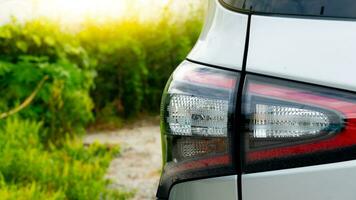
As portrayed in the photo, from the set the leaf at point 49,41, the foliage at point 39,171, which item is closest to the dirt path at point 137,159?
the foliage at point 39,171

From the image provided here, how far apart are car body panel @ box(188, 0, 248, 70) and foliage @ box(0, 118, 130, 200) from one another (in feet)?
6.52

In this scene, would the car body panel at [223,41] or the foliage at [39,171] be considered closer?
the car body panel at [223,41]

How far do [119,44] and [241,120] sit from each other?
190 inches

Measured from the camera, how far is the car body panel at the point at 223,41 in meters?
1.86

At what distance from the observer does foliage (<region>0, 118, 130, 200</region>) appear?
4.03 m

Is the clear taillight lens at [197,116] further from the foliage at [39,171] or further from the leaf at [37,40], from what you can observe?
the leaf at [37,40]

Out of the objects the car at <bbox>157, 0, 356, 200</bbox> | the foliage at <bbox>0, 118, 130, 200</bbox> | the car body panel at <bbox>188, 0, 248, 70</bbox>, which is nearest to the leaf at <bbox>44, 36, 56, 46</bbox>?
the foliage at <bbox>0, 118, 130, 200</bbox>

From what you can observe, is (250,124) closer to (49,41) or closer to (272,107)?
(272,107)

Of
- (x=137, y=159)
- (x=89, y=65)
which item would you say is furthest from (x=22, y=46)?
(x=137, y=159)

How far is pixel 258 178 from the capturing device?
1.79m

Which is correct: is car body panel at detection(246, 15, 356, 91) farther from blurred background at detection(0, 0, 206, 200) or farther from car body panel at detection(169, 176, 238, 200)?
blurred background at detection(0, 0, 206, 200)

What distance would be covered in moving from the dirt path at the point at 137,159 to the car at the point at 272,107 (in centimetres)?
273

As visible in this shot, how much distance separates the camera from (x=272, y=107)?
1.82 m

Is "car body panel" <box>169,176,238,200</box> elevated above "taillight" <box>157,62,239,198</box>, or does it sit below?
below
